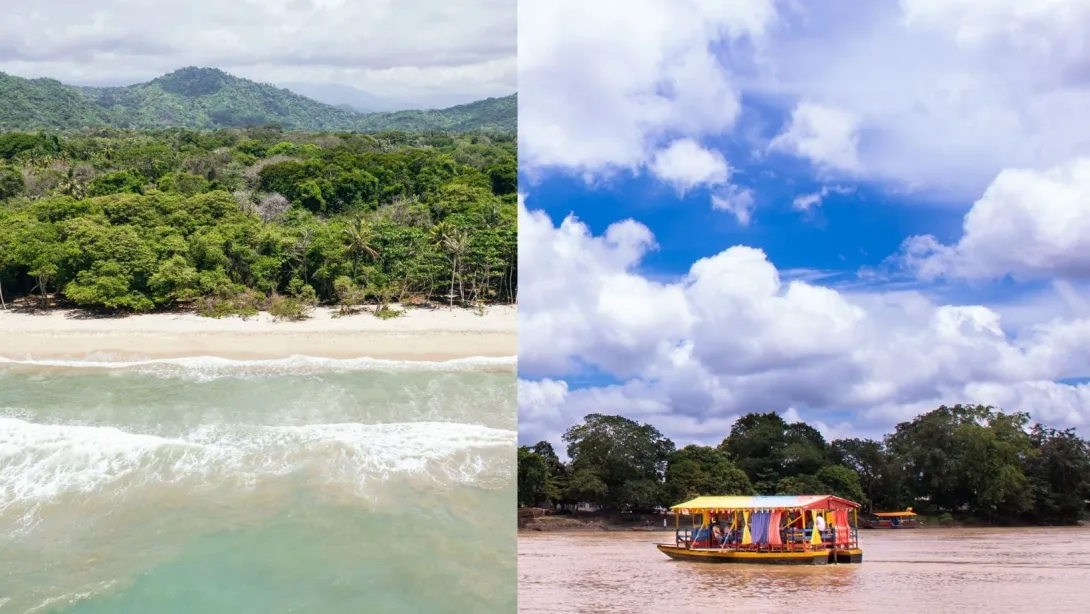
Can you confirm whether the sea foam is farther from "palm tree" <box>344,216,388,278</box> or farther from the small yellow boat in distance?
the small yellow boat in distance

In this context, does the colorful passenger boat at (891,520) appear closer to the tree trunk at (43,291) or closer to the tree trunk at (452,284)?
the tree trunk at (452,284)

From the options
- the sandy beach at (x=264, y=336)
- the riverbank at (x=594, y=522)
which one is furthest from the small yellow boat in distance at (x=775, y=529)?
the sandy beach at (x=264, y=336)

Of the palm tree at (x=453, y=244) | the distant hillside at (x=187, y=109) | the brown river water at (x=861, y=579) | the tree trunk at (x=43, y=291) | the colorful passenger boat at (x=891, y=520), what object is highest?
the distant hillside at (x=187, y=109)

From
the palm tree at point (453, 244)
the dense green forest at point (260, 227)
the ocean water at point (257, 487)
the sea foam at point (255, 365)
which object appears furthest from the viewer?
the dense green forest at point (260, 227)

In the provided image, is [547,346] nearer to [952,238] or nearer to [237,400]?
[952,238]

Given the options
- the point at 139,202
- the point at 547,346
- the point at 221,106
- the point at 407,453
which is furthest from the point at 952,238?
the point at 221,106

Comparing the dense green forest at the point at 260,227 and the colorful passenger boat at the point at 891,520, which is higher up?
the dense green forest at the point at 260,227
